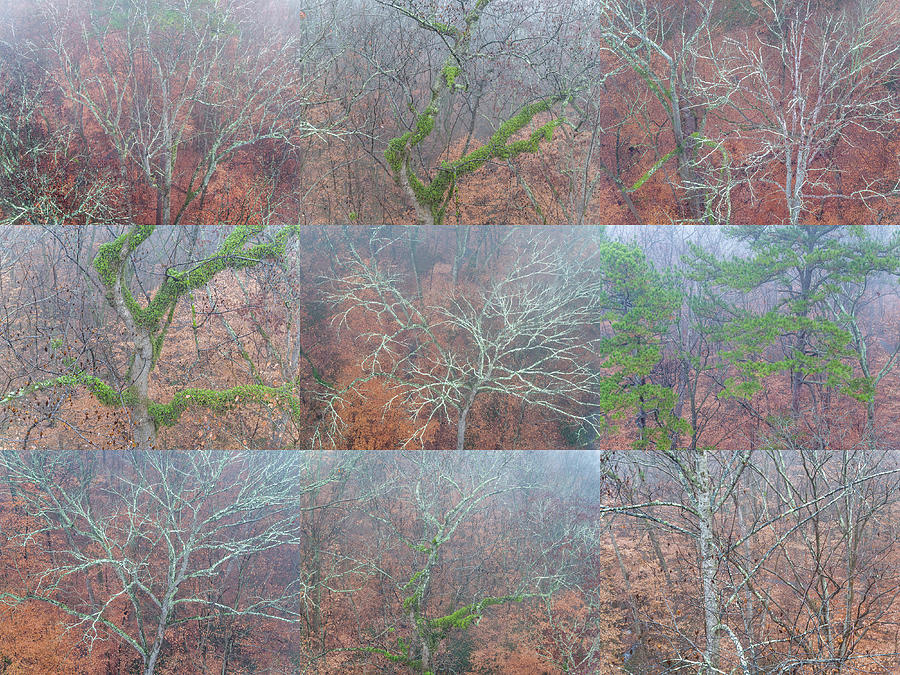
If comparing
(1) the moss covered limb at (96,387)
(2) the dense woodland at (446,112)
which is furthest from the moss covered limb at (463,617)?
(2) the dense woodland at (446,112)

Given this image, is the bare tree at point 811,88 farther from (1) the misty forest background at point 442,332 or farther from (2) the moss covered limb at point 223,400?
(2) the moss covered limb at point 223,400

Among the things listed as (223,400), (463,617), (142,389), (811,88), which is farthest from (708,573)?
(142,389)

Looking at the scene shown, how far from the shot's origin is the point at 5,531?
5.39 metres

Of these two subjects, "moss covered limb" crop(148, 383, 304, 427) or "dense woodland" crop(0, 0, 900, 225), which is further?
"dense woodland" crop(0, 0, 900, 225)

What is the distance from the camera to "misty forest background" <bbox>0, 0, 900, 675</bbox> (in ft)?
16.3

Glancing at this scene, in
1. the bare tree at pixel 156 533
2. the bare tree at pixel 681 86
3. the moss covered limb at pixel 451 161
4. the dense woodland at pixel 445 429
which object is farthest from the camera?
the bare tree at pixel 681 86

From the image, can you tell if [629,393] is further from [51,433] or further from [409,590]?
[51,433]

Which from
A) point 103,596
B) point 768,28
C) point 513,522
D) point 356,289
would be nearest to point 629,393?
point 513,522

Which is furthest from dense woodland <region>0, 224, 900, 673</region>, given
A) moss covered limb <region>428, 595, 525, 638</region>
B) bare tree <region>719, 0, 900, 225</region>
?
bare tree <region>719, 0, 900, 225</region>

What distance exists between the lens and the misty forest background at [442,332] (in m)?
4.98

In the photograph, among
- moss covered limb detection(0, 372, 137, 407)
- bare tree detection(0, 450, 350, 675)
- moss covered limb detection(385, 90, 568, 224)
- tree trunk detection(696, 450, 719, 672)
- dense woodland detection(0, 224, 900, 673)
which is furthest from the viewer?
moss covered limb detection(385, 90, 568, 224)

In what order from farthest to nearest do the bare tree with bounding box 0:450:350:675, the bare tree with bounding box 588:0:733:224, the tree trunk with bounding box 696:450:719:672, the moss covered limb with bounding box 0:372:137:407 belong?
the bare tree with bounding box 588:0:733:224 < the bare tree with bounding box 0:450:350:675 < the moss covered limb with bounding box 0:372:137:407 < the tree trunk with bounding box 696:450:719:672

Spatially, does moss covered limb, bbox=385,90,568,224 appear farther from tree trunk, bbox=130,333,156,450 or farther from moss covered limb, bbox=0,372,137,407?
moss covered limb, bbox=0,372,137,407

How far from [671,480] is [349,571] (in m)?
2.51
